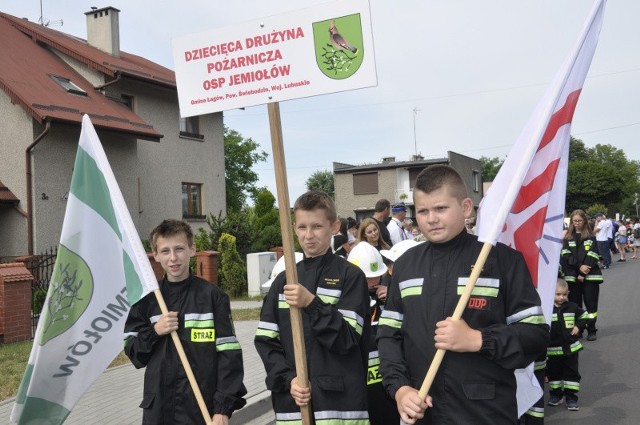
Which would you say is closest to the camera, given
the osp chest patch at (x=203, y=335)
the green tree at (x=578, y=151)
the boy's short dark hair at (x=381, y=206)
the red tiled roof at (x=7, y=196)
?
the osp chest patch at (x=203, y=335)

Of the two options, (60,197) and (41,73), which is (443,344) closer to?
(60,197)

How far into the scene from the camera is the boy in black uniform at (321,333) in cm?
352

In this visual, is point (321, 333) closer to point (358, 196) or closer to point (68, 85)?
point (68, 85)

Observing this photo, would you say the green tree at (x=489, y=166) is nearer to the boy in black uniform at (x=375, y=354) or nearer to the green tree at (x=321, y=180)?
the green tree at (x=321, y=180)

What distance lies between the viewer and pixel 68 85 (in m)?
21.2

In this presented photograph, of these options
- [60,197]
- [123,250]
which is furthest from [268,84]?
[60,197]

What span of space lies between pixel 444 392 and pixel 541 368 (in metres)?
3.51

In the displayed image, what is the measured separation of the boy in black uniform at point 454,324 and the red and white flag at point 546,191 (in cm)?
55

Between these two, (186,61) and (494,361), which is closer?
(494,361)

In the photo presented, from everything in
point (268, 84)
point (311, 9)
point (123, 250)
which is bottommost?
point (123, 250)

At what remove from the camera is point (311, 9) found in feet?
Answer: 11.2

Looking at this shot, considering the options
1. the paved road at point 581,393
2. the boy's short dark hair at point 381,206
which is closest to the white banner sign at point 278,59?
the paved road at point 581,393

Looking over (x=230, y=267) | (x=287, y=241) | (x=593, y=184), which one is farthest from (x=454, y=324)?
(x=593, y=184)

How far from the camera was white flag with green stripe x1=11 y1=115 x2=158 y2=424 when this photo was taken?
12.8ft
